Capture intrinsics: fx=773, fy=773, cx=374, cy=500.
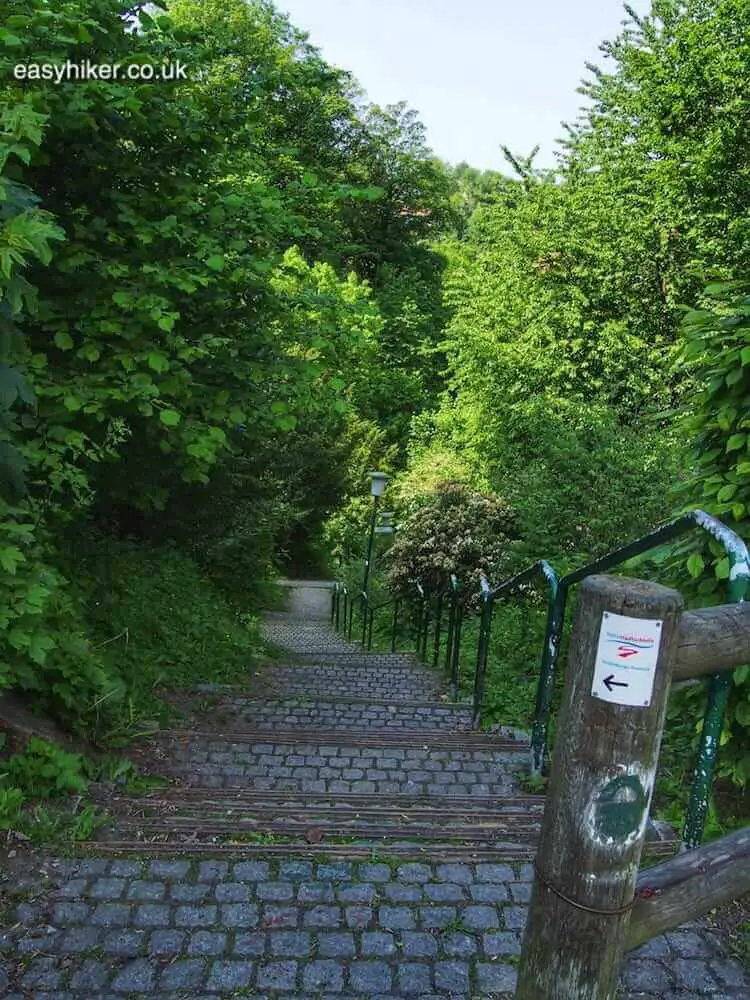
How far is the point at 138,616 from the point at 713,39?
1331cm

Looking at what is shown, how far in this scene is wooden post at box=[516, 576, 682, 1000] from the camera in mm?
1360

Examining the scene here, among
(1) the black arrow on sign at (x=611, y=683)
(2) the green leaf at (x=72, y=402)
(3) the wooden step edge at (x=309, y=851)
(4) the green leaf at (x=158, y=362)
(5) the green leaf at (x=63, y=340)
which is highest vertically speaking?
(5) the green leaf at (x=63, y=340)

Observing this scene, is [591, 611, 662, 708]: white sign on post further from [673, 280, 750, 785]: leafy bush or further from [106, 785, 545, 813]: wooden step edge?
[106, 785, 545, 813]: wooden step edge

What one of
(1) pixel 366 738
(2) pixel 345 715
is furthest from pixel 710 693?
(2) pixel 345 715

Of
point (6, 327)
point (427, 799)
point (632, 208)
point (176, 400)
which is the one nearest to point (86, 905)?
point (427, 799)

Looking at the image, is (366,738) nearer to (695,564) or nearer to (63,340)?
(695,564)

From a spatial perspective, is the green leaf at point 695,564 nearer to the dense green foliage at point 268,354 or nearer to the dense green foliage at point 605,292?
the dense green foliage at point 268,354

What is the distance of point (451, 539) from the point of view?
45.1 feet

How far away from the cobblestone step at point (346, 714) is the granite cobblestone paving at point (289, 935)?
2.40 meters

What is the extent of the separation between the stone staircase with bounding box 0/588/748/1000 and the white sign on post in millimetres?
1291

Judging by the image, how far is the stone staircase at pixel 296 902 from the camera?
2158 millimetres

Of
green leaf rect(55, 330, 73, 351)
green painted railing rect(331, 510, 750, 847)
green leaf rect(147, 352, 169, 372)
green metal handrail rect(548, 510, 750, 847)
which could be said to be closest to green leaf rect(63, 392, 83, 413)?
green leaf rect(55, 330, 73, 351)

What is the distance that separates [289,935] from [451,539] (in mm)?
11531

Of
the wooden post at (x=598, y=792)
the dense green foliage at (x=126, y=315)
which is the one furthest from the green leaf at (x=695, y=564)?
the dense green foliage at (x=126, y=315)
